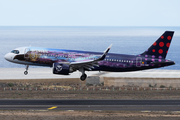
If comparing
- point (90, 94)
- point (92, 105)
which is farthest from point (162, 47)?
point (92, 105)

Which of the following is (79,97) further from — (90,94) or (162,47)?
(162,47)

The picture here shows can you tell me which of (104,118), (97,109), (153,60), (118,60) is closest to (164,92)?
(153,60)

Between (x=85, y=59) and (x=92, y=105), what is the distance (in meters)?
13.1

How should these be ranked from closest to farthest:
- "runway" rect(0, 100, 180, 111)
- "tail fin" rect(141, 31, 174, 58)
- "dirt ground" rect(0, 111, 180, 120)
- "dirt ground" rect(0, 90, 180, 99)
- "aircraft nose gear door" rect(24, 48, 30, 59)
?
1. "dirt ground" rect(0, 111, 180, 120)
2. "runway" rect(0, 100, 180, 111)
3. "dirt ground" rect(0, 90, 180, 99)
4. "aircraft nose gear door" rect(24, 48, 30, 59)
5. "tail fin" rect(141, 31, 174, 58)

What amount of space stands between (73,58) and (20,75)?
17795 millimetres

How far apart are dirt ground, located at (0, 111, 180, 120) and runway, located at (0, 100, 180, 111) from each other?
7.89 feet

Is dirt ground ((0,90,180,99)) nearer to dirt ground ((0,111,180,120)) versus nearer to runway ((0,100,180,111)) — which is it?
runway ((0,100,180,111))

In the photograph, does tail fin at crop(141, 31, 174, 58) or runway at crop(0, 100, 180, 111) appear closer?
runway at crop(0, 100, 180, 111)

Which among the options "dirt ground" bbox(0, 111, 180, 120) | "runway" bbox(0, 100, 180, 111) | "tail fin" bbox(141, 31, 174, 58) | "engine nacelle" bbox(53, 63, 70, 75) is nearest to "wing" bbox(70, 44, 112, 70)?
"engine nacelle" bbox(53, 63, 70, 75)

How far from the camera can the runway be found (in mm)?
39031

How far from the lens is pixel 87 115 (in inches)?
1379

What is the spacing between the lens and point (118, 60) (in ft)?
176

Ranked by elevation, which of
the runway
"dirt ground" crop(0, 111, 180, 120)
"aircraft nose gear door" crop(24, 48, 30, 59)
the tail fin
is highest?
the tail fin

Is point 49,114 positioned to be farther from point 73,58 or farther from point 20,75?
point 20,75
